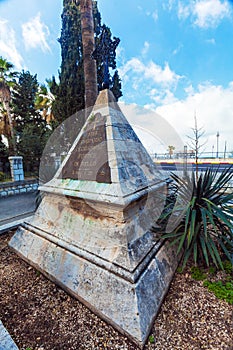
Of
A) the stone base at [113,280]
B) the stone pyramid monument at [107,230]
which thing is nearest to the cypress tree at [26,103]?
the stone pyramid monument at [107,230]

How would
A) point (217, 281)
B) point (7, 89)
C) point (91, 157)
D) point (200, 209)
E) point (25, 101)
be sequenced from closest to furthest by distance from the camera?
point (217, 281) → point (200, 209) → point (91, 157) → point (7, 89) → point (25, 101)

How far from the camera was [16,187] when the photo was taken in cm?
864

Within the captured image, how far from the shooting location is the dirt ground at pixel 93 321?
1600 mm

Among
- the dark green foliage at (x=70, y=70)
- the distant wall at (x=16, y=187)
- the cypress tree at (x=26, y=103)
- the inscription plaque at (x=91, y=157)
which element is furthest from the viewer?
the cypress tree at (x=26, y=103)

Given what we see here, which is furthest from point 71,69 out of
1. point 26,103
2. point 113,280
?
point 113,280

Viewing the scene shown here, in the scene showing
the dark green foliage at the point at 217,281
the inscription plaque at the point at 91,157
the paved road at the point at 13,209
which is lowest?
the dark green foliage at the point at 217,281

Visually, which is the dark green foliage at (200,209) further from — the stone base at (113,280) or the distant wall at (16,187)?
the distant wall at (16,187)

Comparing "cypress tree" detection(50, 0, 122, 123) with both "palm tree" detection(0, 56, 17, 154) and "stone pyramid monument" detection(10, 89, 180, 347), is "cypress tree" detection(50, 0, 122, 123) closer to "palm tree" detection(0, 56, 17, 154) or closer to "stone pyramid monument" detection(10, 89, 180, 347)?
"palm tree" detection(0, 56, 17, 154)

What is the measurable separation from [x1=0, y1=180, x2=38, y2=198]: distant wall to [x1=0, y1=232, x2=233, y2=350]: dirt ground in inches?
272

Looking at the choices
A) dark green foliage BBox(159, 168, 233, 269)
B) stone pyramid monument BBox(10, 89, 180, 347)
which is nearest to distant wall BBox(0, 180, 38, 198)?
stone pyramid monument BBox(10, 89, 180, 347)

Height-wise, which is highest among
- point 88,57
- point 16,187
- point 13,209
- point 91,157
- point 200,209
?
point 88,57

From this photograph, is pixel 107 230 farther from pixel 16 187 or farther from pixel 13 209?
pixel 16 187

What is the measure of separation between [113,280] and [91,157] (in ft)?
6.13

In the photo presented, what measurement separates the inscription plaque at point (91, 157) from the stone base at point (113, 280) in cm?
113
